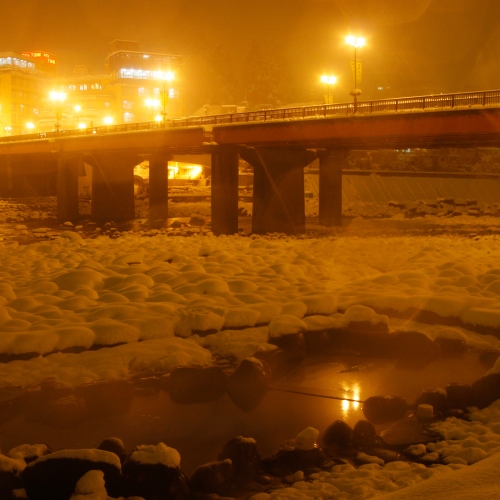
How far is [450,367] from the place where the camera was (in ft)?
39.4

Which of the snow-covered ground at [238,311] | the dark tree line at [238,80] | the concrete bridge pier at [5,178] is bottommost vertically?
the snow-covered ground at [238,311]

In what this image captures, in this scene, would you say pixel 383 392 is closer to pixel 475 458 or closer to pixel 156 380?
pixel 475 458

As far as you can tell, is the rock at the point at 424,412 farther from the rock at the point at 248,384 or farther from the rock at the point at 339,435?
the rock at the point at 248,384

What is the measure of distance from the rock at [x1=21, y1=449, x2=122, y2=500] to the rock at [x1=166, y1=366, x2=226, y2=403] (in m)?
3.48

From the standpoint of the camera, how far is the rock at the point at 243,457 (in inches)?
301

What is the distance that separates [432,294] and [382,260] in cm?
821

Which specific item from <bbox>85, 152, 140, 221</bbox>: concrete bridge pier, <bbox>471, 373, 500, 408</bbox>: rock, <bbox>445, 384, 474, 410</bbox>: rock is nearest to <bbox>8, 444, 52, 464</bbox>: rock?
<bbox>445, 384, 474, 410</bbox>: rock

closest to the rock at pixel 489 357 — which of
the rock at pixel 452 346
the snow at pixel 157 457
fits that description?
the rock at pixel 452 346

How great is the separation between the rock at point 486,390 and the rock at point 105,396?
220 inches

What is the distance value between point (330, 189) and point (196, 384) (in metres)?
41.6

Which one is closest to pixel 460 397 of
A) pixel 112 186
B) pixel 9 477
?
pixel 9 477

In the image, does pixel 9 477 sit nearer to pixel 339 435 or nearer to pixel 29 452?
pixel 29 452

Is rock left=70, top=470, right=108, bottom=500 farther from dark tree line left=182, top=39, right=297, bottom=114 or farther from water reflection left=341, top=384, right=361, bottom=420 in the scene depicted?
dark tree line left=182, top=39, right=297, bottom=114

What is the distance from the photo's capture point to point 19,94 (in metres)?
152
